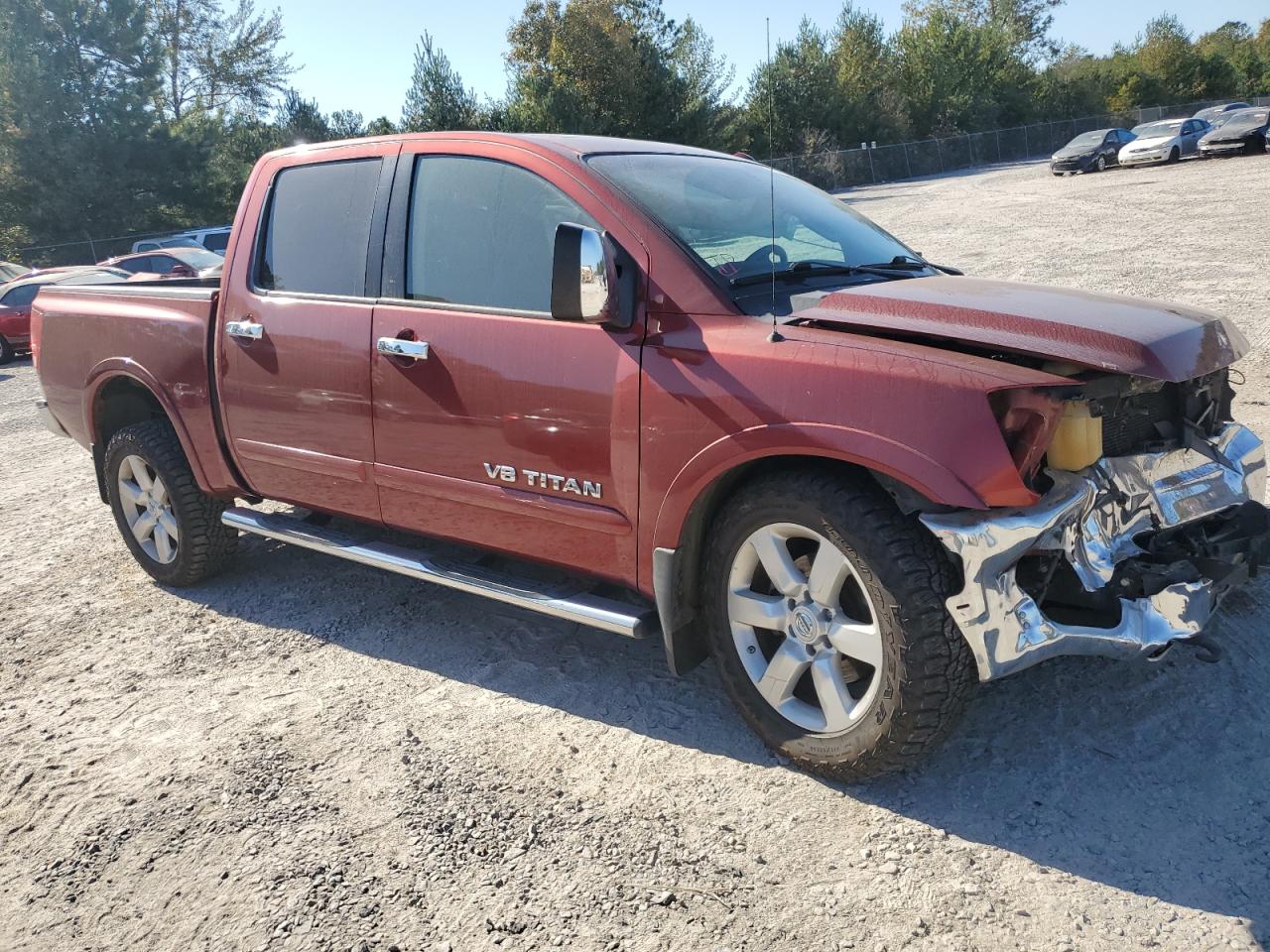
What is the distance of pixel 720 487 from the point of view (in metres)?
3.22

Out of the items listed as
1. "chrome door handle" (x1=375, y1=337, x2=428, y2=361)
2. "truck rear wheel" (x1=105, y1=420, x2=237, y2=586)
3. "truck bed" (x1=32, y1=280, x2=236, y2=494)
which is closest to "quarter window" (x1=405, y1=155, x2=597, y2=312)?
"chrome door handle" (x1=375, y1=337, x2=428, y2=361)

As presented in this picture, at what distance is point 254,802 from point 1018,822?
231cm

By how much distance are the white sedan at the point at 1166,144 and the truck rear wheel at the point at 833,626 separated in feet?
115

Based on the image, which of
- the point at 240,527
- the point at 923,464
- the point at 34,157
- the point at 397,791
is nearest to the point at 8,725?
the point at 240,527

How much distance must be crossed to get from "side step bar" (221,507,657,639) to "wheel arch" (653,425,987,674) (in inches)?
5.3

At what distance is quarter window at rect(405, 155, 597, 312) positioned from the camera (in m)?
3.57

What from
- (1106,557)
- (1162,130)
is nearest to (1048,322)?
(1106,557)

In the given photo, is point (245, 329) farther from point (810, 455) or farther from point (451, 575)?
point (810, 455)

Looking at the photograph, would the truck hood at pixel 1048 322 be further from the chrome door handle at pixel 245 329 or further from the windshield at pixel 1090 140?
the windshield at pixel 1090 140

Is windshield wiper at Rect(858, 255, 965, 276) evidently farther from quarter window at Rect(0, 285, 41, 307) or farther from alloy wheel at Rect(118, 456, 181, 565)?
quarter window at Rect(0, 285, 41, 307)

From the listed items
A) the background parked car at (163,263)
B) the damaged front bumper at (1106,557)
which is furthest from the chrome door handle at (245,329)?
the background parked car at (163,263)

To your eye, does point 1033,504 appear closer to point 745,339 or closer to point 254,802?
point 745,339

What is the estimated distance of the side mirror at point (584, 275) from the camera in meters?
3.14

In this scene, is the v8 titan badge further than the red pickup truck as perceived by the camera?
Yes
